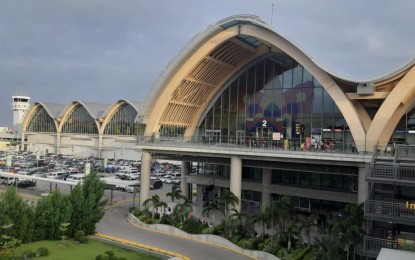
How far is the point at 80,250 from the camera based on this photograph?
2505 cm

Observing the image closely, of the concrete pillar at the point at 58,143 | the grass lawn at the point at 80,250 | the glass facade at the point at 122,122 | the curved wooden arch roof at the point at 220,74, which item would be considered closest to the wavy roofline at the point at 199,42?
the curved wooden arch roof at the point at 220,74

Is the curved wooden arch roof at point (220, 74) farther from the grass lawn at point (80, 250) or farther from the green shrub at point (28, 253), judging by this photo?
the green shrub at point (28, 253)

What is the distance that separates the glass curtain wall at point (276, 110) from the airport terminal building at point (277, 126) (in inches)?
3.6

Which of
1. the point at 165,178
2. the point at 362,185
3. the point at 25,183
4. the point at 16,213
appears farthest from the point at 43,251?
the point at 165,178

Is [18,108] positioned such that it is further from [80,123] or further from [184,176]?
[184,176]

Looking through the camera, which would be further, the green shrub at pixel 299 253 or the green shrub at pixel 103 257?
the green shrub at pixel 299 253

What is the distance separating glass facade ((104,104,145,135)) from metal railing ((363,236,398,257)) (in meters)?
69.2

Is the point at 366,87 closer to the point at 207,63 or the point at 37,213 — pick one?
the point at 207,63

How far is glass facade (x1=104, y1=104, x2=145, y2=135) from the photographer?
8431 cm

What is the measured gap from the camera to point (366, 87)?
26.8 meters

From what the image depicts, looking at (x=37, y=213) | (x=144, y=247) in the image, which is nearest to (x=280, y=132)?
(x=144, y=247)

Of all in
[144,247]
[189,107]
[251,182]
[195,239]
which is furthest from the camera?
[189,107]

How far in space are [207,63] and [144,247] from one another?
1794 cm

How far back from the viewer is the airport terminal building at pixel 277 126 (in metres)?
25.5
